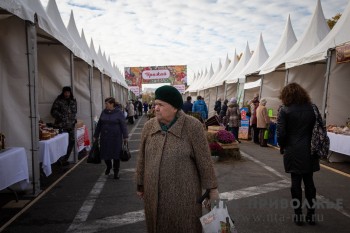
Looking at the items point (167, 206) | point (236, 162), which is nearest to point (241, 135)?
point (236, 162)

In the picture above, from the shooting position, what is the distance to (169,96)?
286 centimetres

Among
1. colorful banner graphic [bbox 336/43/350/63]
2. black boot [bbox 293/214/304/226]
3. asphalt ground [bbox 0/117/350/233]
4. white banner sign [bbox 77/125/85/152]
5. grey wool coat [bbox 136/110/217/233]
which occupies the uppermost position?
colorful banner graphic [bbox 336/43/350/63]

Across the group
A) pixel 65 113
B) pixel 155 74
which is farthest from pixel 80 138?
pixel 155 74

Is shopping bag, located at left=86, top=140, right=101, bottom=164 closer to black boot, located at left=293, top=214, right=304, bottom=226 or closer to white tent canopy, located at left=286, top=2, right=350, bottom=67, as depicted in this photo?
black boot, located at left=293, top=214, right=304, bottom=226

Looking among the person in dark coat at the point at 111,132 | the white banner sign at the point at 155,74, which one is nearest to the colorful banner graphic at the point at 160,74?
the white banner sign at the point at 155,74

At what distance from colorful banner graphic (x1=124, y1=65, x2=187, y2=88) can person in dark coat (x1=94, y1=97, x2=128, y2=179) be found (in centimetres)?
3622

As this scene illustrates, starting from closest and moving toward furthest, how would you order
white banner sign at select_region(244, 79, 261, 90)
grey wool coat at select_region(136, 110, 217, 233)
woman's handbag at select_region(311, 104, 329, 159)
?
grey wool coat at select_region(136, 110, 217, 233)
woman's handbag at select_region(311, 104, 329, 159)
white banner sign at select_region(244, 79, 261, 90)

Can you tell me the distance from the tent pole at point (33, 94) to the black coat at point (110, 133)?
4.50 feet

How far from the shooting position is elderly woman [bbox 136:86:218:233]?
A: 9.09 feet

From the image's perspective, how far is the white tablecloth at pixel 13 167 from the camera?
498 centimetres

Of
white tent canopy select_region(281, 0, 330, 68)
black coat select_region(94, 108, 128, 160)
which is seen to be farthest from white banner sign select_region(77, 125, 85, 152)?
white tent canopy select_region(281, 0, 330, 68)

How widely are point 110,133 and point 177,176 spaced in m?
4.62

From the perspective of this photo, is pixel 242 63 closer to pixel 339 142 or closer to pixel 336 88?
pixel 336 88

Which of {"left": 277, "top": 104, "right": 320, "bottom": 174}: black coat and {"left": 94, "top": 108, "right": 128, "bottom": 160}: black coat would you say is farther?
{"left": 94, "top": 108, "right": 128, "bottom": 160}: black coat
